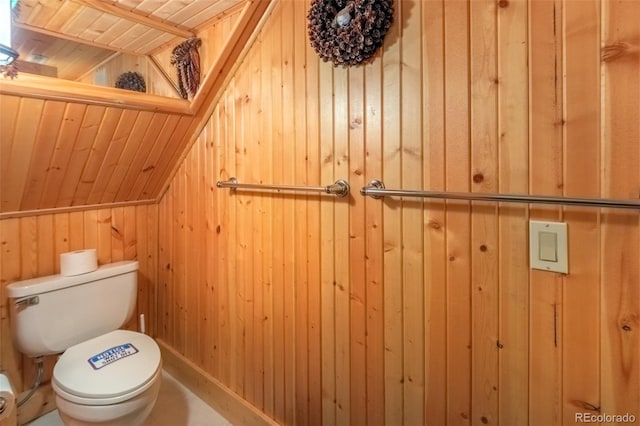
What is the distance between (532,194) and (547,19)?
422 mm

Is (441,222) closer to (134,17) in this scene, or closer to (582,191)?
(582,191)

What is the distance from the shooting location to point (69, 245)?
6.08ft

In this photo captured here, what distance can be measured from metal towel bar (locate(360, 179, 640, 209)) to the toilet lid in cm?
116

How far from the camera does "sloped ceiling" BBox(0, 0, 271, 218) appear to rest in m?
1.31

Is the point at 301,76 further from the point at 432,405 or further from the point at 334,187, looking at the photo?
the point at 432,405

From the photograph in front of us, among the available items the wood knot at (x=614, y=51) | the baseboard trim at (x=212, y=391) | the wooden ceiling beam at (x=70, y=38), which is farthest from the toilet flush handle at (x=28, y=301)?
the wood knot at (x=614, y=51)

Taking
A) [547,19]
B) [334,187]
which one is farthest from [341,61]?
[547,19]

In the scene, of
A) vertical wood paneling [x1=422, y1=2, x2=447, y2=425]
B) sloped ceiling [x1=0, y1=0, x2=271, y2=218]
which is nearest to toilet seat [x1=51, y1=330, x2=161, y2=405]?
sloped ceiling [x1=0, y1=0, x2=271, y2=218]

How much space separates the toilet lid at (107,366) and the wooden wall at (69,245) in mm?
456

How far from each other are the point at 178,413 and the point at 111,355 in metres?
0.57

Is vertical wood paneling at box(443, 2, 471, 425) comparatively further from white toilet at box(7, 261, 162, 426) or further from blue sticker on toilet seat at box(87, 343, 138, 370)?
blue sticker on toilet seat at box(87, 343, 138, 370)

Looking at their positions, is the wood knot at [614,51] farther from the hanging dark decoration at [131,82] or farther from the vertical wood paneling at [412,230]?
the hanging dark decoration at [131,82]

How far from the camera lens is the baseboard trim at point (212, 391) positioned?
163 centimetres

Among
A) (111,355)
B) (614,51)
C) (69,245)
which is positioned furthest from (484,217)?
(69,245)
